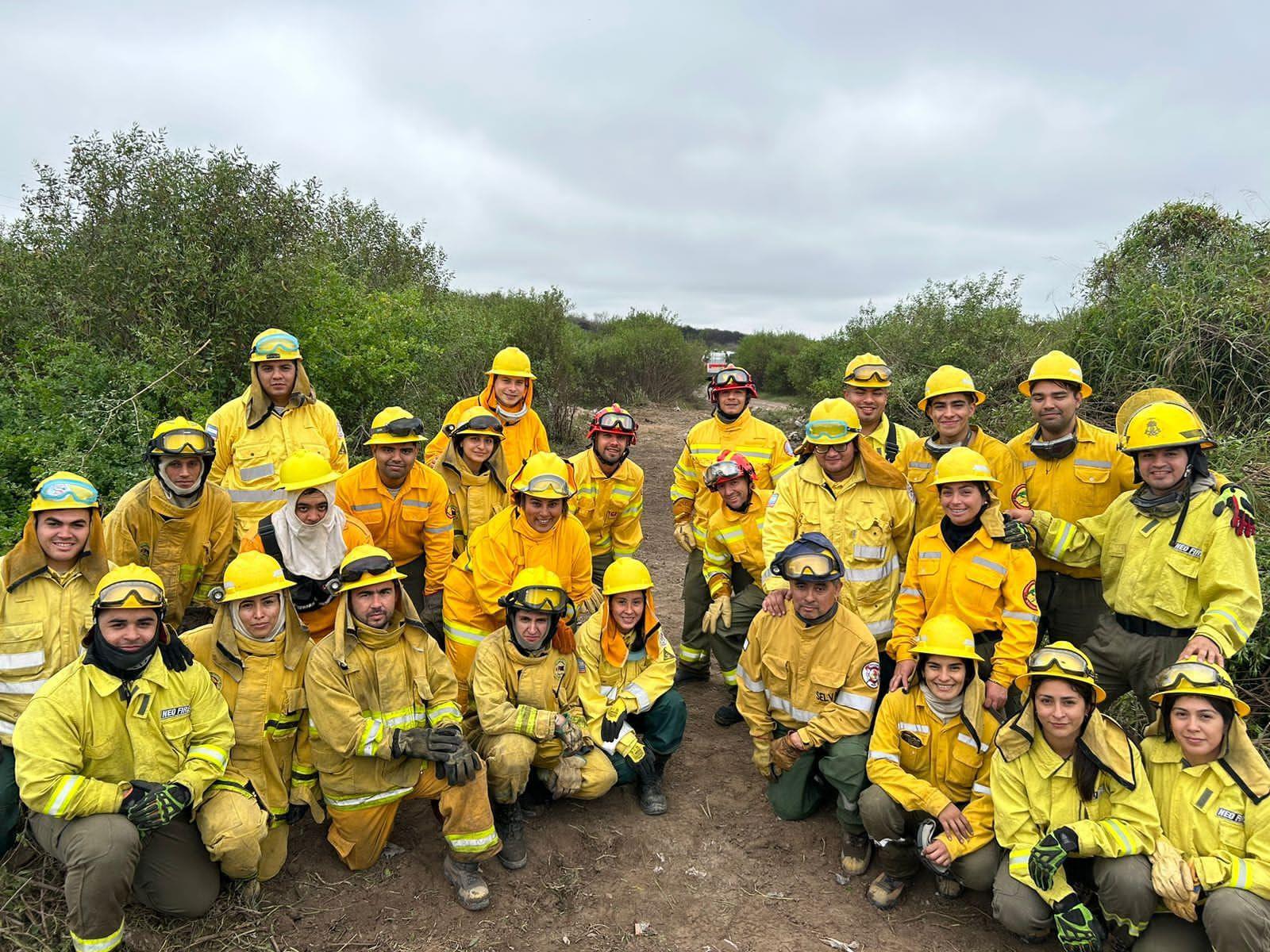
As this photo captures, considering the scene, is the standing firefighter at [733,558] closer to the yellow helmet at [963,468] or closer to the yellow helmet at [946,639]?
the yellow helmet at [963,468]

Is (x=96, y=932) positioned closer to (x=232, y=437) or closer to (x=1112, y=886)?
(x=232, y=437)

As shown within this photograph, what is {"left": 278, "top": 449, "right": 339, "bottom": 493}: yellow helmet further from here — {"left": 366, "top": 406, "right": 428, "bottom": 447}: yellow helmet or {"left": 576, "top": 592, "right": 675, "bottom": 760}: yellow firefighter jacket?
{"left": 576, "top": 592, "right": 675, "bottom": 760}: yellow firefighter jacket

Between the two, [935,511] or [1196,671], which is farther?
[935,511]

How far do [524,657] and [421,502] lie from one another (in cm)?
143

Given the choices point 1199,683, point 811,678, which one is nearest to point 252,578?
point 811,678

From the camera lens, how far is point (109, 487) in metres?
5.93

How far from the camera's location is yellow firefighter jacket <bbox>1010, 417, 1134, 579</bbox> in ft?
14.8

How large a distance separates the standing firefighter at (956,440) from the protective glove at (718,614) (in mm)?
1485

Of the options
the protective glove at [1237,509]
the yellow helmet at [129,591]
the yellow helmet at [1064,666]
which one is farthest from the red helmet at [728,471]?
the yellow helmet at [129,591]

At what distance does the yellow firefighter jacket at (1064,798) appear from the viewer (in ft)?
10.7

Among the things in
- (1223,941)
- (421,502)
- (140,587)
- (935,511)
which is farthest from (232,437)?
(1223,941)

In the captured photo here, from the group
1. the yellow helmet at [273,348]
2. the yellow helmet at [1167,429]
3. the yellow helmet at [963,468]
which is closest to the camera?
the yellow helmet at [1167,429]

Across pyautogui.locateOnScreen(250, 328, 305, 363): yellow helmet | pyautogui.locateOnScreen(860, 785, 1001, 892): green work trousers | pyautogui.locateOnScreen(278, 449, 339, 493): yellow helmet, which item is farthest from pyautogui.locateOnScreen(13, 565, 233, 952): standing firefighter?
pyautogui.locateOnScreen(860, 785, 1001, 892): green work trousers

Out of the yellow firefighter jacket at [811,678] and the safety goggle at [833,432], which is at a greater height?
the safety goggle at [833,432]
